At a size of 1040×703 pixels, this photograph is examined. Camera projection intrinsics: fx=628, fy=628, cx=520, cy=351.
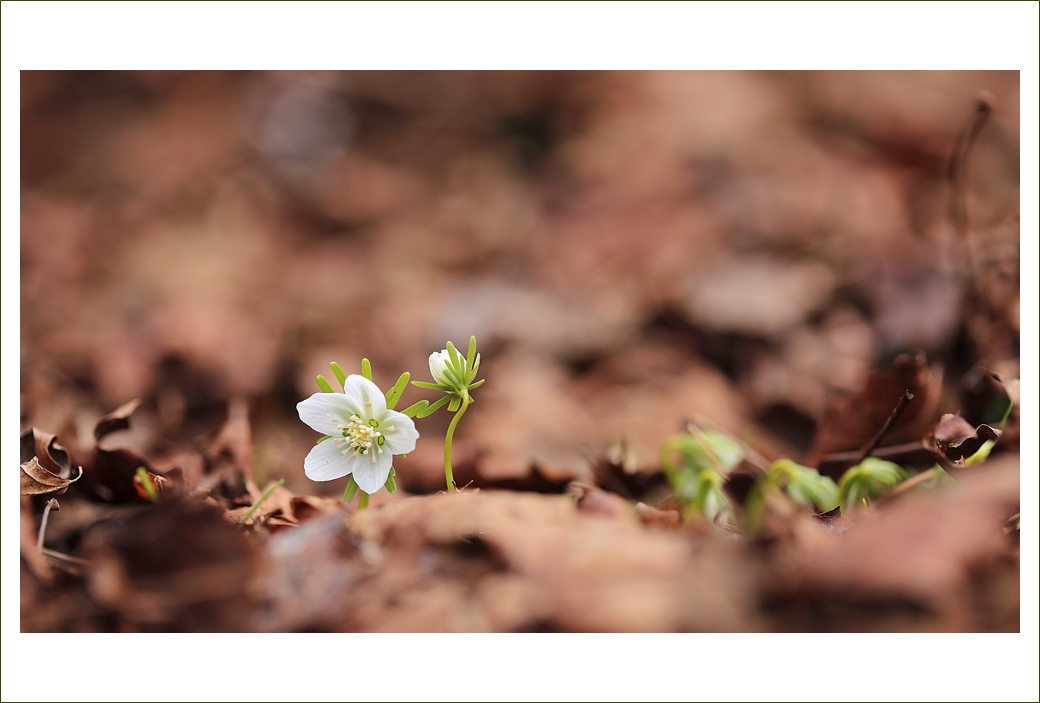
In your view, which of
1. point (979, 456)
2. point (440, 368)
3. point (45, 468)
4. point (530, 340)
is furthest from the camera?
point (530, 340)

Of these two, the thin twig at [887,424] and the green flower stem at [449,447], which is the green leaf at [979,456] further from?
the green flower stem at [449,447]

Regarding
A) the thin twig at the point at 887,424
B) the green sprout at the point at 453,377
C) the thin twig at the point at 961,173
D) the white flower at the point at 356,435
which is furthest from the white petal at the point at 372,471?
the thin twig at the point at 961,173

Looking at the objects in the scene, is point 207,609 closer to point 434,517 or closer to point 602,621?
point 434,517

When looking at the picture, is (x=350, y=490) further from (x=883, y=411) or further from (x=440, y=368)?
(x=883, y=411)

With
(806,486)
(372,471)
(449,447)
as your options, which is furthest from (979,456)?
(372,471)

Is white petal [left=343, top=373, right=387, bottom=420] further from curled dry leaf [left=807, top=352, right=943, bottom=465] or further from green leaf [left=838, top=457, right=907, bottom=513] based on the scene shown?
curled dry leaf [left=807, top=352, right=943, bottom=465]

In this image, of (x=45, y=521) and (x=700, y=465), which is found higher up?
(x=700, y=465)
